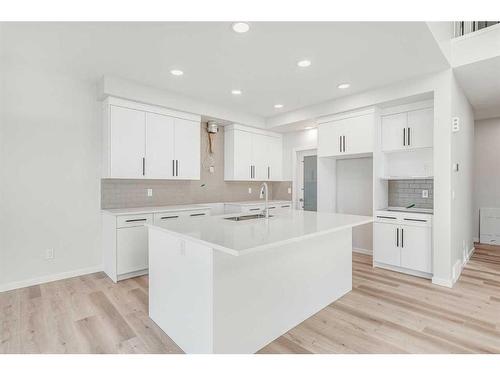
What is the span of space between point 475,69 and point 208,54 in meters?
2.99

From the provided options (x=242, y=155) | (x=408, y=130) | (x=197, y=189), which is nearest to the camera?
(x=408, y=130)

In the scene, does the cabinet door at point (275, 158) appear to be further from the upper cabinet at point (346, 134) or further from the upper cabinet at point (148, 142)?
the upper cabinet at point (148, 142)

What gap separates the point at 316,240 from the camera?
2.71 meters

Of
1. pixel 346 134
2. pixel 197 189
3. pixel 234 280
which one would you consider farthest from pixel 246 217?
pixel 346 134

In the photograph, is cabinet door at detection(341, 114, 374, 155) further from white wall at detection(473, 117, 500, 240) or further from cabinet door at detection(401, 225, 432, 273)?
white wall at detection(473, 117, 500, 240)

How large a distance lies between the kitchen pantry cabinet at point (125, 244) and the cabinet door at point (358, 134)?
281 cm

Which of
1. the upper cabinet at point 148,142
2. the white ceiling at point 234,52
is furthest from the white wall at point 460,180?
the upper cabinet at point 148,142

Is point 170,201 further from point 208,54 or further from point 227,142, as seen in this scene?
point 208,54

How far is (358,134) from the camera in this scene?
4.19 metres

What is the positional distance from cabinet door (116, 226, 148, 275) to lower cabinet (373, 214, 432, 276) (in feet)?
10.8

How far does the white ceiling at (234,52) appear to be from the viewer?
2402mm

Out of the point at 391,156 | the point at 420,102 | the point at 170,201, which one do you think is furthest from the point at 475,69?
the point at 170,201

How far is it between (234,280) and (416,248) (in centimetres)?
284

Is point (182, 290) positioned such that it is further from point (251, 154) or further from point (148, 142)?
point (251, 154)
